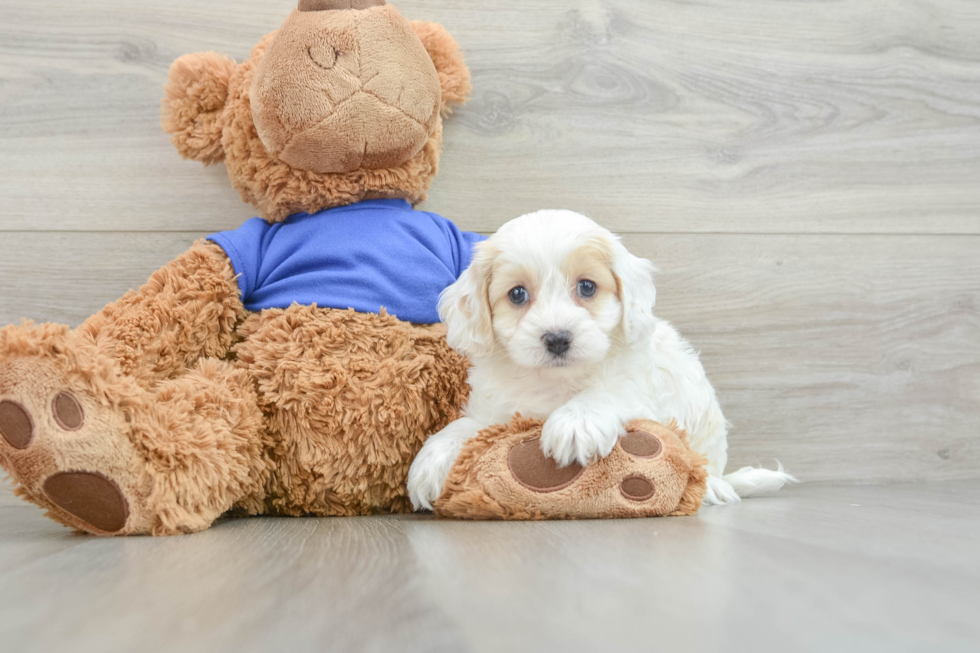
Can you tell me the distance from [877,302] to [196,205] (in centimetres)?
150

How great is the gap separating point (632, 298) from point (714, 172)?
2.11ft

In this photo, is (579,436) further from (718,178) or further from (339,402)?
(718,178)

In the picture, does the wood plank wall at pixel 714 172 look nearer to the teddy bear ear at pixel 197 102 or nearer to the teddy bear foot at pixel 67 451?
the teddy bear ear at pixel 197 102

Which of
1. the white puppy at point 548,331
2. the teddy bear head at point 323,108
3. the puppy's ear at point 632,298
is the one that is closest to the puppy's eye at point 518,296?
the white puppy at point 548,331

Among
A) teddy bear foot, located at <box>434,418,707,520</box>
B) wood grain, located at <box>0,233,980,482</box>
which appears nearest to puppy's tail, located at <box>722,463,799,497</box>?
wood grain, located at <box>0,233,980,482</box>

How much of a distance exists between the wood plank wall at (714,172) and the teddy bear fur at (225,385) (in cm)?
23

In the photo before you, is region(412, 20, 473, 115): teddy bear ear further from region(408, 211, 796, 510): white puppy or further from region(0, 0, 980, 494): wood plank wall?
region(408, 211, 796, 510): white puppy

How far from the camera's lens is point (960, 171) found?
1.64m

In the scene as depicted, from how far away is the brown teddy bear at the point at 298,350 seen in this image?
880 mm

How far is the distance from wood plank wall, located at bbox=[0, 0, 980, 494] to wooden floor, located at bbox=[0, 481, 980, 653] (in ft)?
2.32

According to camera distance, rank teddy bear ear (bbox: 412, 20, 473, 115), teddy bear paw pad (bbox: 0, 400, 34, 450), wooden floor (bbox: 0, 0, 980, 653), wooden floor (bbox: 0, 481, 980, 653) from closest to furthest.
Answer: wooden floor (bbox: 0, 481, 980, 653) < teddy bear paw pad (bbox: 0, 400, 34, 450) < teddy bear ear (bbox: 412, 20, 473, 115) < wooden floor (bbox: 0, 0, 980, 653)

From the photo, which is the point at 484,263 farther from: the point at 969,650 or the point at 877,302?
the point at 877,302

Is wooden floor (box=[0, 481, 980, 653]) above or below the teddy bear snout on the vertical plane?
below

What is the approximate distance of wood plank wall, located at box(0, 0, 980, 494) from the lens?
1432 mm
